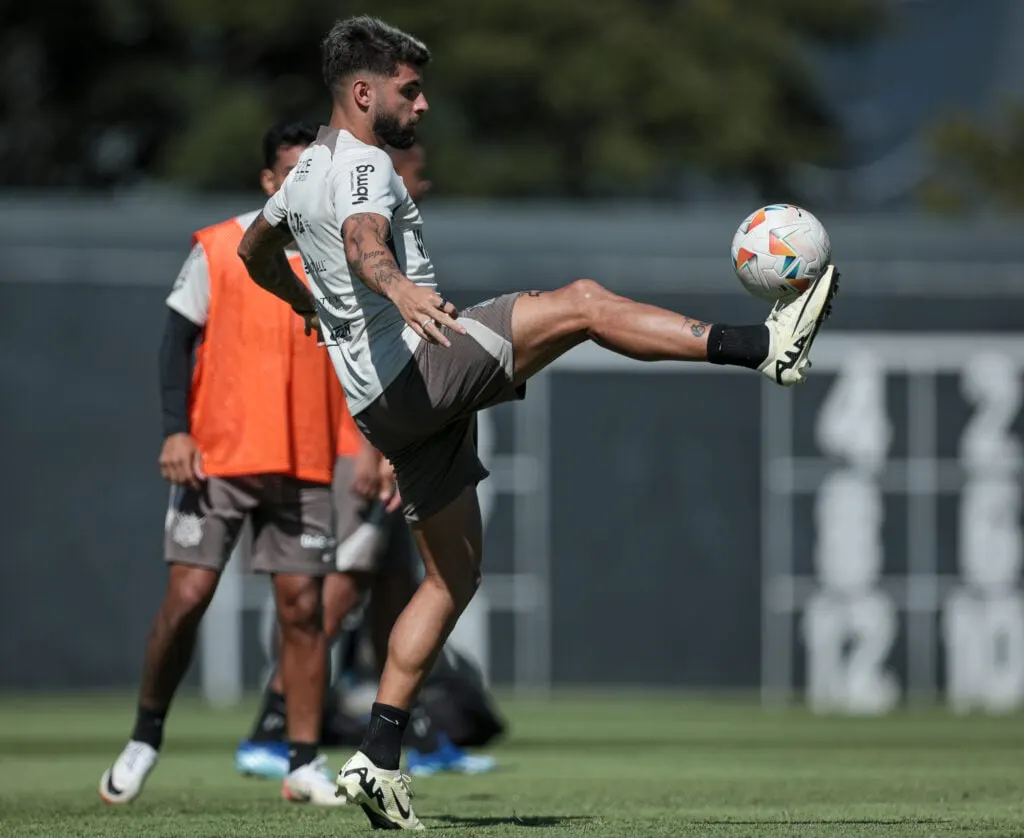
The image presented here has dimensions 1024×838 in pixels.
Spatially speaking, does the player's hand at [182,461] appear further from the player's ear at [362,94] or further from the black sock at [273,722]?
the player's ear at [362,94]

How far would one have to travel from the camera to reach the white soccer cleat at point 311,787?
7.07m

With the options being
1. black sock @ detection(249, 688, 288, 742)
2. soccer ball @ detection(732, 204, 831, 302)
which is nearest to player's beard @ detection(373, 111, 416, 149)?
soccer ball @ detection(732, 204, 831, 302)

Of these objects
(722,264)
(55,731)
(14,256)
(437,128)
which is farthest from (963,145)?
(55,731)

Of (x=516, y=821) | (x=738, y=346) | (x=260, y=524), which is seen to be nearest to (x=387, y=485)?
(x=260, y=524)

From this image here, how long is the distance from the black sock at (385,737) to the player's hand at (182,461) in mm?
1604

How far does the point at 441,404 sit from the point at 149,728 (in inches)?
81.7

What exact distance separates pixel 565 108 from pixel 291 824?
1976 centimetres

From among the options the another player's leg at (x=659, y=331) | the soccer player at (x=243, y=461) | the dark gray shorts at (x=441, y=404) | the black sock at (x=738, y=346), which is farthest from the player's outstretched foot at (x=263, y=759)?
the black sock at (x=738, y=346)

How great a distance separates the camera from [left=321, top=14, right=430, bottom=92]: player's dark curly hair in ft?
20.1

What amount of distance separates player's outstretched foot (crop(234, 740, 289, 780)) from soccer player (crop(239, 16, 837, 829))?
251 cm

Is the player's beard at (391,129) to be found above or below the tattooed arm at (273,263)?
above

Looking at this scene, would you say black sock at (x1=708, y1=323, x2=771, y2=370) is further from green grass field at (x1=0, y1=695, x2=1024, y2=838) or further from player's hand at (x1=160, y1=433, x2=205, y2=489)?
player's hand at (x1=160, y1=433, x2=205, y2=489)

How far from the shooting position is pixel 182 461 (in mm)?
7391

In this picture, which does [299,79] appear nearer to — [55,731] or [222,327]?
[55,731]
